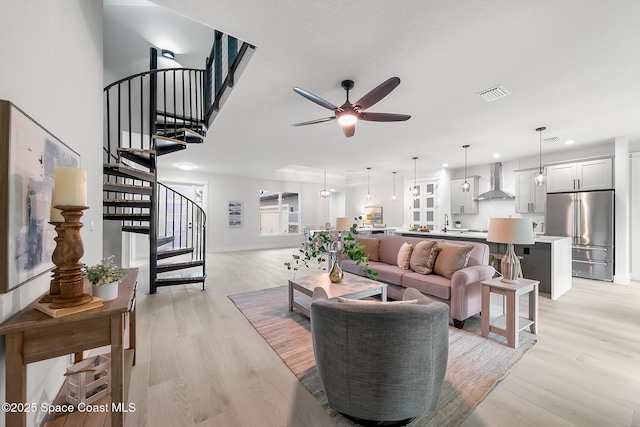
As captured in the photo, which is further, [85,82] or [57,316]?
[85,82]

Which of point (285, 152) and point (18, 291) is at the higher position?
point (285, 152)

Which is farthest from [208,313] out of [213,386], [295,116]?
[295,116]

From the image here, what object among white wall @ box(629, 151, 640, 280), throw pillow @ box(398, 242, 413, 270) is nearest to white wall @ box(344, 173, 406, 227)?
white wall @ box(629, 151, 640, 280)

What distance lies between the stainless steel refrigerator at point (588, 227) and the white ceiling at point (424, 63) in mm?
1185

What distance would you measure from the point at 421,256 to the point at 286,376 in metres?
2.25

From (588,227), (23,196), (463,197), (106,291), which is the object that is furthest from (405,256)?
(463,197)

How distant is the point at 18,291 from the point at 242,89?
8.75 ft

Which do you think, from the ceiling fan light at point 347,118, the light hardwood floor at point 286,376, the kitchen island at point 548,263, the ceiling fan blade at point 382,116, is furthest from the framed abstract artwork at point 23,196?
the kitchen island at point 548,263

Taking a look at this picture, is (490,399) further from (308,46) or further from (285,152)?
(285,152)

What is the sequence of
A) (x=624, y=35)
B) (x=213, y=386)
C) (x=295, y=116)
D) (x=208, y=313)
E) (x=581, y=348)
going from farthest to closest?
(x=295, y=116), (x=208, y=313), (x=581, y=348), (x=624, y=35), (x=213, y=386)

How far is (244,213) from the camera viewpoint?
9.52m

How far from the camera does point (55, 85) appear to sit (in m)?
1.67

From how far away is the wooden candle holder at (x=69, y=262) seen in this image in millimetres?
1272

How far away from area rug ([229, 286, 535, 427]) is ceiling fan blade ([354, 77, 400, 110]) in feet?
8.16
